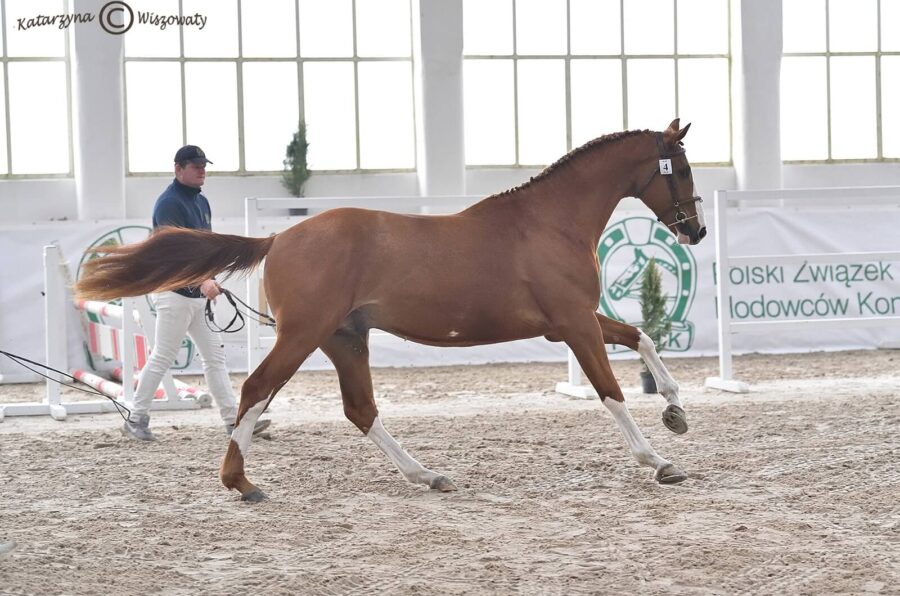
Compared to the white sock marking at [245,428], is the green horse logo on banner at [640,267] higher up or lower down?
higher up

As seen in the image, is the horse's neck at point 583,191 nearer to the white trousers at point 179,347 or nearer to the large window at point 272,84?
the white trousers at point 179,347

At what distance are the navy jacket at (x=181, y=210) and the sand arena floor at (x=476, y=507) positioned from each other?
1.48 meters

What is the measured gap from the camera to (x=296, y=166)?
53.3 feet

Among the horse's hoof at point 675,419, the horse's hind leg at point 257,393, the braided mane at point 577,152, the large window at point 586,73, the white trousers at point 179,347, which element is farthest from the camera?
the large window at point 586,73

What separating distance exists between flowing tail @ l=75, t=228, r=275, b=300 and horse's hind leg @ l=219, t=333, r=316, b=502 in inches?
22.6

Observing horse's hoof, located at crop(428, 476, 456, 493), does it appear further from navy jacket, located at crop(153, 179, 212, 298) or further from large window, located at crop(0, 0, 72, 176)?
large window, located at crop(0, 0, 72, 176)

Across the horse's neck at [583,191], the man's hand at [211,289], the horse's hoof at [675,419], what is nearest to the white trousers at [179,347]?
the man's hand at [211,289]

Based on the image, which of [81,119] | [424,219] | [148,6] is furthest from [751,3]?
[424,219]

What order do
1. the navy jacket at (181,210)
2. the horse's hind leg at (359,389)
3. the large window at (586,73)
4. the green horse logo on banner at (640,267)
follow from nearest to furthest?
1. the horse's hind leg at (359,389)
2. the navy jacket at (181,210)
3. the green horse logo on banner at (640,267)
4. the large window at (586,73)

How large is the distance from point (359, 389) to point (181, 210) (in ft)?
6.98

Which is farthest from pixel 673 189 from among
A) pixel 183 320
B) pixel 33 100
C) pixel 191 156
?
pixel 33 100

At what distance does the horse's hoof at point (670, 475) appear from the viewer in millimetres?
5211

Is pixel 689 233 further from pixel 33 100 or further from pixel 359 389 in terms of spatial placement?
pixel 33 100

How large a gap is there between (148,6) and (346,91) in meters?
3.34
